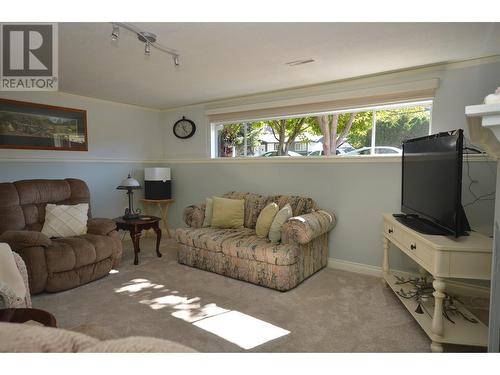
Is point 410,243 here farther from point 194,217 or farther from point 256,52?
point 194,217

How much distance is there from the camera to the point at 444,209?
1.97 meters

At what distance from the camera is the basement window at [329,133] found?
3109 mm

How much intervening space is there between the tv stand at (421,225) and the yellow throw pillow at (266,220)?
1202 mm

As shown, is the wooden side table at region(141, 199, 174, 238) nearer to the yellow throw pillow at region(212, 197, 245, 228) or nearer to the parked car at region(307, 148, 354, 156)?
the yellow throw pillow at region(212, 197, 245, 228)

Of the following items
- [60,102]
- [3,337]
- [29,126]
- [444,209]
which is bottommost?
[3,337]

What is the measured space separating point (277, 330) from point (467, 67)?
2807 mm

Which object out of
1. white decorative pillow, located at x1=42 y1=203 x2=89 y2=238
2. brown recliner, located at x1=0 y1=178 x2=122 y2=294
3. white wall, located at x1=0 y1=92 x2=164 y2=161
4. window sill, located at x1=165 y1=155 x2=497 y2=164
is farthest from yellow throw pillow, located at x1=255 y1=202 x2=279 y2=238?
white wall, located at x1=0 y1=92 x2=164 y2=161

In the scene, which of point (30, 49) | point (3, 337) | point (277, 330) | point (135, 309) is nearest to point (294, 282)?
point (277, 330)

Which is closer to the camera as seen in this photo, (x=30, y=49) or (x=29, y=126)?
(x=30, y=49)

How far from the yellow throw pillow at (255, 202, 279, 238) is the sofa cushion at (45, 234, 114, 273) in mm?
1597

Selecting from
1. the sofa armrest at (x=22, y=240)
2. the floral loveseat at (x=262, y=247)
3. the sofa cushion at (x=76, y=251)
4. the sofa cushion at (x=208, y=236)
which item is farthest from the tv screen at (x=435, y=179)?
the sofa armrest at (x=22, y=240)

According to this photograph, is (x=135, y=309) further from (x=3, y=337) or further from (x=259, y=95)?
(x=259, y=95)

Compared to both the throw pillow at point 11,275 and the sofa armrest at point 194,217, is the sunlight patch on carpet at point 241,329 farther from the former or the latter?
the sofa armrest at point 194,217

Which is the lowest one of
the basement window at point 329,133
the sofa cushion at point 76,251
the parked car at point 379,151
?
the sofa cushion at point 76,251
